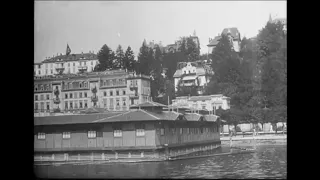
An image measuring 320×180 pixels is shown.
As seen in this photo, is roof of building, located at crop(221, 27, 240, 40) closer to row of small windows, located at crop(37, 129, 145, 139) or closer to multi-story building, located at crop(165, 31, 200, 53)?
multi-story building, located at crop(165, 31, 200, 53)

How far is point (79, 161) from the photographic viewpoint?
7.36 m

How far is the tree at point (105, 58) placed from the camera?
731 cm

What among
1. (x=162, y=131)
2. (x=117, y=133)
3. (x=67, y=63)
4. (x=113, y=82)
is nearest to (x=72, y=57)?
(x=67, y=63)

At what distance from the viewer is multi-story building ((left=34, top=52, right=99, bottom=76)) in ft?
24.4

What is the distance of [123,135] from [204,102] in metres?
1.37

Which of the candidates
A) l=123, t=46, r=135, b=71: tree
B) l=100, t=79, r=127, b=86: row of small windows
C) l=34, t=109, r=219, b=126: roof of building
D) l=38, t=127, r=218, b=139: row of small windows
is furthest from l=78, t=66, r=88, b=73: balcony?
l=38, t=127, r=218, b=139: row of small windows

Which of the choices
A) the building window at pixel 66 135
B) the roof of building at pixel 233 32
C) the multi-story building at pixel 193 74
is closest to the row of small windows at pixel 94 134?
the building window at pixel 66 135

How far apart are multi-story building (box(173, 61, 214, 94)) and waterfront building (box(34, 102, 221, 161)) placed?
487 millimetres

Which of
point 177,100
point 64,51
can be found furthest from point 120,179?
point 64,51

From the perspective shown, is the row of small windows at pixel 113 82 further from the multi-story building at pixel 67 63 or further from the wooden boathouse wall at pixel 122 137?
the wooden boathouse wall at pixel 122 137

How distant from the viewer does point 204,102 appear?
739cm

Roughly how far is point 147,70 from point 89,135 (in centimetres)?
138

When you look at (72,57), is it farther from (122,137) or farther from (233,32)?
(233,32)
